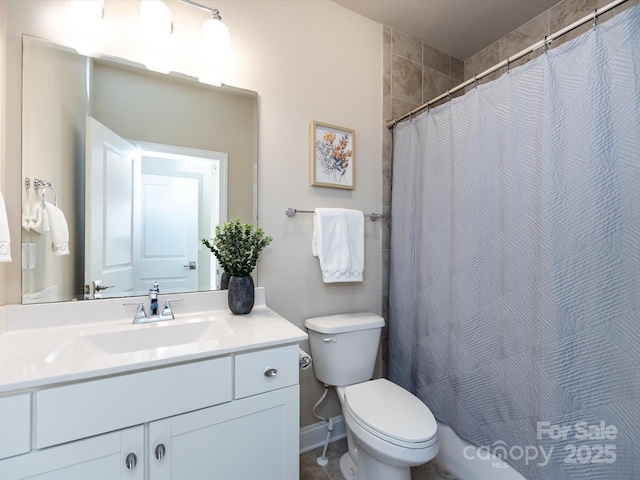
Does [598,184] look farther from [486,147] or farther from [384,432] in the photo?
[384,432]

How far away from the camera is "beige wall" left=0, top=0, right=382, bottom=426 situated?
141cm

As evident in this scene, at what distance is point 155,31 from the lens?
1.16 m

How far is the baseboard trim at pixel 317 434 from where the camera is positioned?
62.1 inches

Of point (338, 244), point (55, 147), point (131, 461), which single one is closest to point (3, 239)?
point (55, 147)

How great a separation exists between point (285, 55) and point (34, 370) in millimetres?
1609

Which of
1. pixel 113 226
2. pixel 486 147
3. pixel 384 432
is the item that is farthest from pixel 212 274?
pixel 486 147

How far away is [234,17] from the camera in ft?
4.58

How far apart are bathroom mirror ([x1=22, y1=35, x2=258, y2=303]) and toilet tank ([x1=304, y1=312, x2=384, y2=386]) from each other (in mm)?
592

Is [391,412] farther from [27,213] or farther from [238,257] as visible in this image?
[27,213]

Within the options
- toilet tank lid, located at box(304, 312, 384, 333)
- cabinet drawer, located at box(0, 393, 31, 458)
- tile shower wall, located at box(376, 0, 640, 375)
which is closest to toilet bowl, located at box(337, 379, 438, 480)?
toilet tank lid, located at box(304, 312, 384, 333)

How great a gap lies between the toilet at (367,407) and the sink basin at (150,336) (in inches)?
22.5

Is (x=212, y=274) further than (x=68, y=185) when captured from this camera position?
Yes

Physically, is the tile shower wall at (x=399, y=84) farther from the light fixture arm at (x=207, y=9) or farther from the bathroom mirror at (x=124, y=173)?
the light fixture arm at (x=207, y=9)

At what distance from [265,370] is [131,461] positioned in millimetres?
412
